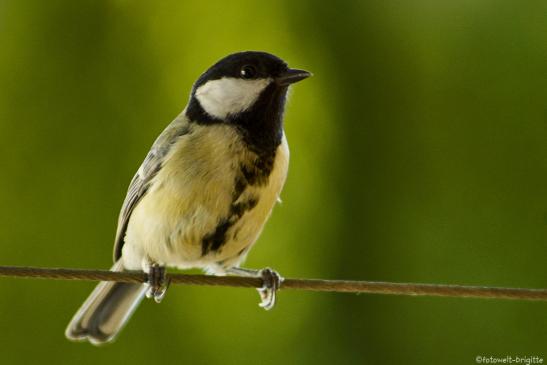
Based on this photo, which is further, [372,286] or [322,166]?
[322,166]

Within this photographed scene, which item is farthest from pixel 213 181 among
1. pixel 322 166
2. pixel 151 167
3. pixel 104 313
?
pixel 322 166

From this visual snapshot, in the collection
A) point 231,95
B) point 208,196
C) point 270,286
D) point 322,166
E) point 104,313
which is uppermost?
point 231,95

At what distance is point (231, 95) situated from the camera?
2324 millimetres

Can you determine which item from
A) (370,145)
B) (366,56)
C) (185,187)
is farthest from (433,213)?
(185,187)

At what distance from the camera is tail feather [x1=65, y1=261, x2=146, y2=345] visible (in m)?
2.47

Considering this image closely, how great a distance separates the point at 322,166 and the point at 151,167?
Result: 1.24m

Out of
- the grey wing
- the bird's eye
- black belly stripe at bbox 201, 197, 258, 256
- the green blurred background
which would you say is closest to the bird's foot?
black belly stripe at bbox 201, 197, 258, 256

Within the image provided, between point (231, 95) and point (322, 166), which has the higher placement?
point (231, 95)

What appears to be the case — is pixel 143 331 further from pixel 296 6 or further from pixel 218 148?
pixel 296 6

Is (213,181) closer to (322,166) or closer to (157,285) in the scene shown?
(157,285)

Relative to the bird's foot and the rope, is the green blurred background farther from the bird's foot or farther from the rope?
the rope

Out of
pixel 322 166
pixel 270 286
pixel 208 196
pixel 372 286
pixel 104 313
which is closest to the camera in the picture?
pixel 372 286

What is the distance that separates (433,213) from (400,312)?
46 cm

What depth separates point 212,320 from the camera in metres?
3.28
